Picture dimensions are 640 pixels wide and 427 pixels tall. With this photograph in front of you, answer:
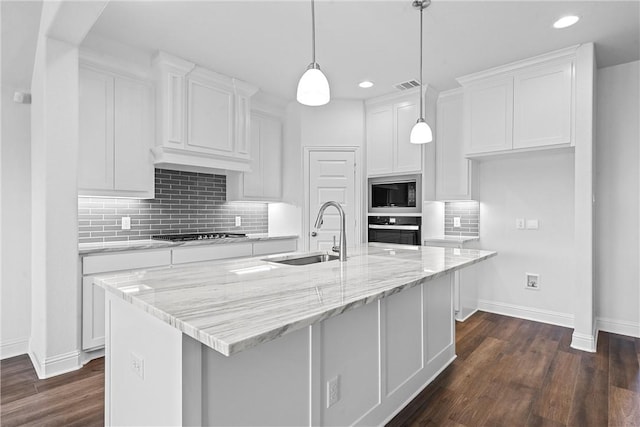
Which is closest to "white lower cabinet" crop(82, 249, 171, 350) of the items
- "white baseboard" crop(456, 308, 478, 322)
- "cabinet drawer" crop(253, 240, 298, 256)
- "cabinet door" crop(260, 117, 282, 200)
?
"cabinet drawer" crop(253, 240, 298, 256)

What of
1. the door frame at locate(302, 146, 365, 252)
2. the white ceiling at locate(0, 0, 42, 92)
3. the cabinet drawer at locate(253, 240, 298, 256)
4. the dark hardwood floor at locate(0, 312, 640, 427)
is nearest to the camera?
the dark hardwood floor at locate(0, 312, 640, 427)

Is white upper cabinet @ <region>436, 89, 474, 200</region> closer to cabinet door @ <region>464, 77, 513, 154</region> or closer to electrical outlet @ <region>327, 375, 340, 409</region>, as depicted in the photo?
cabinet door @ <region>464, 77, 513, 154</region>

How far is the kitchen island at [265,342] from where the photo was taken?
43.1 inches

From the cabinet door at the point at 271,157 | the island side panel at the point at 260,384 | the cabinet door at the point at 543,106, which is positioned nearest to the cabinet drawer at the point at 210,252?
the cabinet door at the point at 271,157

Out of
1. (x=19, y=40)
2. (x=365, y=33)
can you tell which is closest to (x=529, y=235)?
(x=365, y=33)

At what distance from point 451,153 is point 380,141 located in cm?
88

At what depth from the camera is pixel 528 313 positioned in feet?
12.9

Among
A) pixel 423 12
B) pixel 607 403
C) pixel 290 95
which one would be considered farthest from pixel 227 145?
pixel 607 403

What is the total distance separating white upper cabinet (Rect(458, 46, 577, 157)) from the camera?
127 inches

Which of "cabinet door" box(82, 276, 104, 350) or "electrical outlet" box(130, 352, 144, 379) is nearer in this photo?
"electrical outlet" box(130, 352, 144, 379)

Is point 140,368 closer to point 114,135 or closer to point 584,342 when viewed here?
point 114,135

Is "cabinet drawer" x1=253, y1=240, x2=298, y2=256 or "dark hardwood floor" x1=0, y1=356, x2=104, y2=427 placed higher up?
"cabinet drawer" x1=253, y1=240, x2=298, y2=256

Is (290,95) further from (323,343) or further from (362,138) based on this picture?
(323,343)

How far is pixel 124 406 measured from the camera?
1467 millimetres
